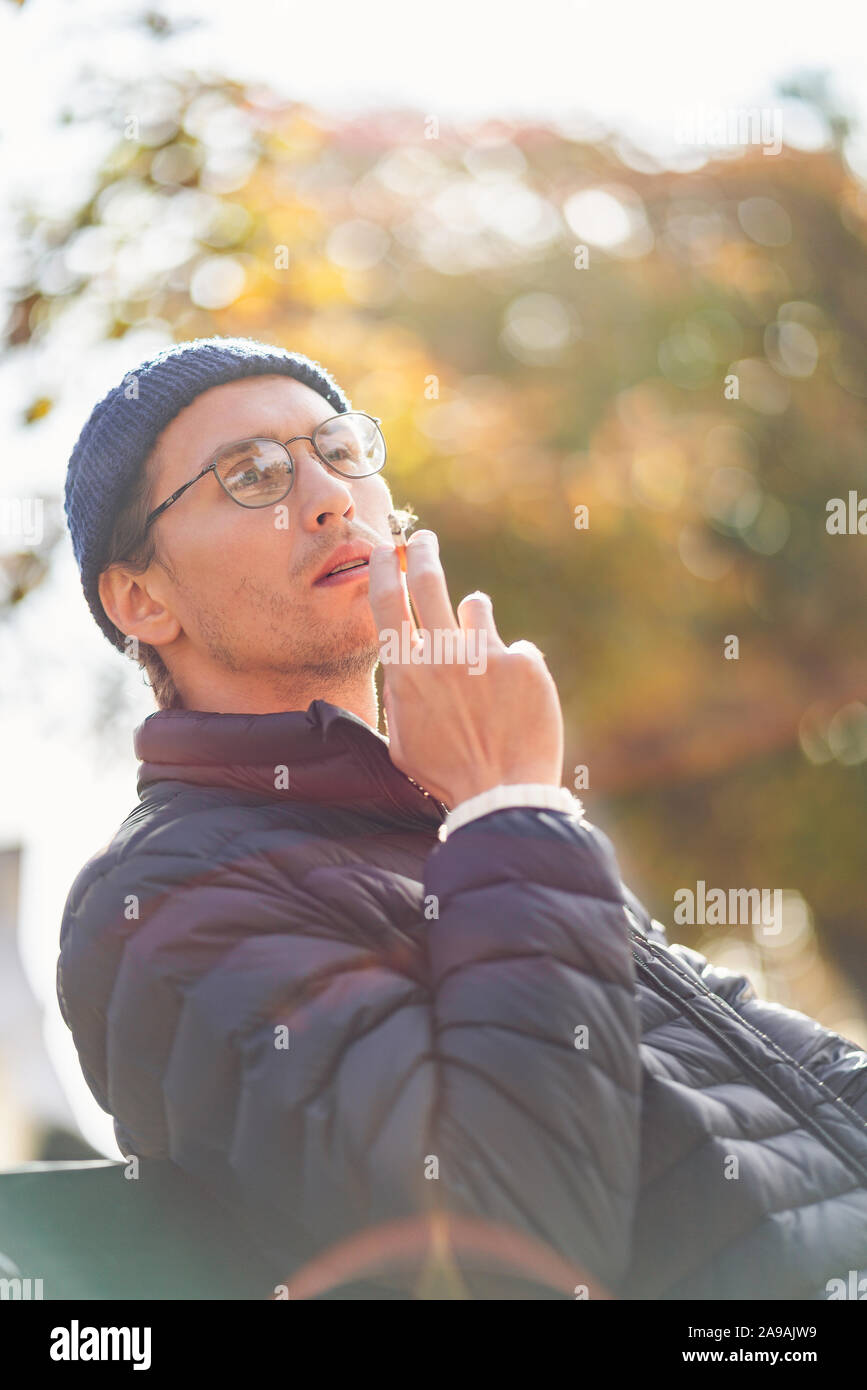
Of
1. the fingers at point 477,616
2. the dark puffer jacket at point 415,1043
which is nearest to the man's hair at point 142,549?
the dark puffer jacket at point 415,1043

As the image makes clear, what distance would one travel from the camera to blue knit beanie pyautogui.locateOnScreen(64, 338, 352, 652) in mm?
2443

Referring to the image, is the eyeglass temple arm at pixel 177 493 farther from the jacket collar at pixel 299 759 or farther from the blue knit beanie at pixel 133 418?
the jacket collar at pixel 299 759

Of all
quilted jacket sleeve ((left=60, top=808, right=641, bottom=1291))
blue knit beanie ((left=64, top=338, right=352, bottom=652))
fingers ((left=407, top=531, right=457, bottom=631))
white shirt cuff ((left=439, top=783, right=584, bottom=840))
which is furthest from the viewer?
blue knit beanie ((left=64, top=338, right=352, bottom=652))

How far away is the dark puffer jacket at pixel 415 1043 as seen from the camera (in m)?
1.61

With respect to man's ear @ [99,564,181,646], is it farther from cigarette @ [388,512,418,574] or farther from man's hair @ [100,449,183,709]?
cigarette @ [388,512,418,574]

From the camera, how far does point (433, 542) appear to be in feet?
6.97

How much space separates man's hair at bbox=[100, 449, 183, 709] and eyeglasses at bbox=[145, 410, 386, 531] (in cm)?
5

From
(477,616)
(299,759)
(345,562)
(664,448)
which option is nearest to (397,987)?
(299,759)

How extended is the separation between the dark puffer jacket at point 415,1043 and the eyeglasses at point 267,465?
18.4 inches

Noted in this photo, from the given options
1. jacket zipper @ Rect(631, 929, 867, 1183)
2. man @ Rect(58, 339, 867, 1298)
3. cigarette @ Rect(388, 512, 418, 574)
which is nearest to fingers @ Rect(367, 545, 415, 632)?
man @ Rect(58, 339, 867, 1298)

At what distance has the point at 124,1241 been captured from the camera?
1898 millimetres
